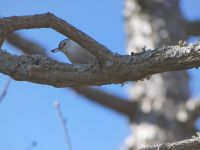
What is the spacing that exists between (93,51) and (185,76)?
3.49 metres

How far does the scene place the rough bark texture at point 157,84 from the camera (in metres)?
5.23

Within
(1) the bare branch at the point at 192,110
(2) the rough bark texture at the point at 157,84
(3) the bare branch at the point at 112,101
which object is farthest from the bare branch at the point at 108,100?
(1) the bare branch at the point at 192,110

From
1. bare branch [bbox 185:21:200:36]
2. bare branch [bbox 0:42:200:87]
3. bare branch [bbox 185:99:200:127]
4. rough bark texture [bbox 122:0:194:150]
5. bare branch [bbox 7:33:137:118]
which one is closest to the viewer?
bare branch [bbox 0:42:200:87]

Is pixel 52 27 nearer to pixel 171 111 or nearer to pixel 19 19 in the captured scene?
pixel 19 19

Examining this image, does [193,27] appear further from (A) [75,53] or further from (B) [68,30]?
(B) [68,30]

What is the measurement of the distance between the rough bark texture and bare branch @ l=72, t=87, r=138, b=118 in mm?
104

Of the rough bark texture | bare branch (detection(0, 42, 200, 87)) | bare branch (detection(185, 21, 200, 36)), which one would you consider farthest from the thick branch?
bare branch (detection(185, 21, 200, 36))

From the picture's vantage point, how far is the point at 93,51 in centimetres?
223

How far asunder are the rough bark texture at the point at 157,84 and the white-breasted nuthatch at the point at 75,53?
6.00 feet

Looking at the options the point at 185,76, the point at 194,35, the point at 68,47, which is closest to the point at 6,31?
the point at 68,47

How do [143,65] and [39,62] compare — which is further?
[39,62]

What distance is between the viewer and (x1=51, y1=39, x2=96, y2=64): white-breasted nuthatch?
2863mm

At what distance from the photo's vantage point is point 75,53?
3047mm

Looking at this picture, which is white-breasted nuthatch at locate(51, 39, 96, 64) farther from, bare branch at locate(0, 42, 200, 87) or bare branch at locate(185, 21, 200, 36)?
bare branch at locate(185, 21, 200, 36)
